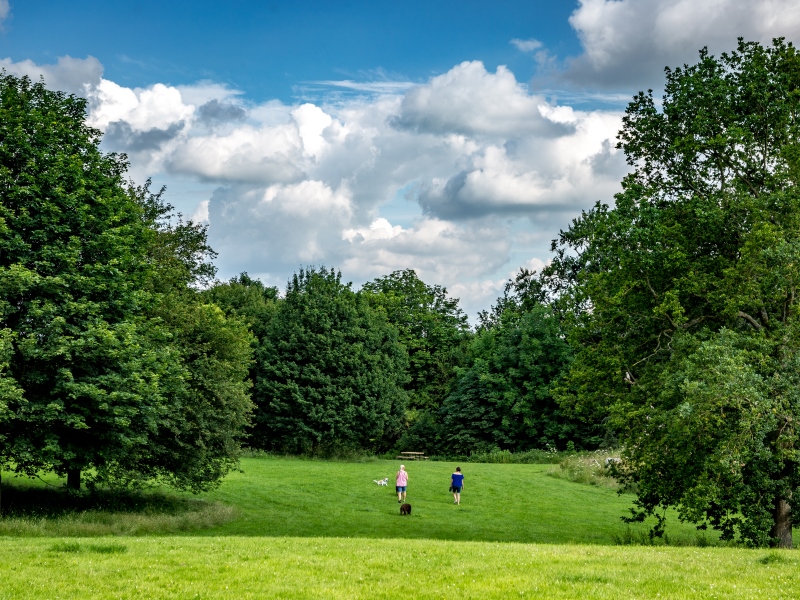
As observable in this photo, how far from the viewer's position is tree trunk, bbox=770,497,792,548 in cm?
2381

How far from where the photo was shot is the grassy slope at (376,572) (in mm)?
13242

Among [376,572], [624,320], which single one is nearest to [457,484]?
[624,320]

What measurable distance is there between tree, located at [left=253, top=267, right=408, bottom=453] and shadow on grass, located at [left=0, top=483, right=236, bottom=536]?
30.0 meters

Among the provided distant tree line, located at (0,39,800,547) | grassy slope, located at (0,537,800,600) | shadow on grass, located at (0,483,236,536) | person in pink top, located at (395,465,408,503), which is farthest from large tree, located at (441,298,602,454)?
grassy slope, located at (0,537,800,600)

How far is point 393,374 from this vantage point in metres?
74.2

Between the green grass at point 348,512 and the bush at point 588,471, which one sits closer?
the green grass at point 348,512

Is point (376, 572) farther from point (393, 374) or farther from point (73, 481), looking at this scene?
point (393, 374)

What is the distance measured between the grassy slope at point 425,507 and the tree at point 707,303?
19.4ft

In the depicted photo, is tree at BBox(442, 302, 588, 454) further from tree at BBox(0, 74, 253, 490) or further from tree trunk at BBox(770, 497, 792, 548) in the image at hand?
tree at BBox(0, 74, 253, 490)

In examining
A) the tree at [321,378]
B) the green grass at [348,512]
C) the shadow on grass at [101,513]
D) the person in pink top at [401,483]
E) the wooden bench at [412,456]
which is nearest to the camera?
the shadow on grass at [101,513]

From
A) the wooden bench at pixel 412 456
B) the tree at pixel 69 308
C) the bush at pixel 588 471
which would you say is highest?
the tree at pixel 69 308

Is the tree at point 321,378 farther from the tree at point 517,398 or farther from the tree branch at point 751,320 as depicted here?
the tree branch at point 751,320

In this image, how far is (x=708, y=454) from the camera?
22.2 m

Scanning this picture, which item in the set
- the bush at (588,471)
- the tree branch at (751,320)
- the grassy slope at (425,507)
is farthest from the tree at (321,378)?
the tree branch at (751,320)
